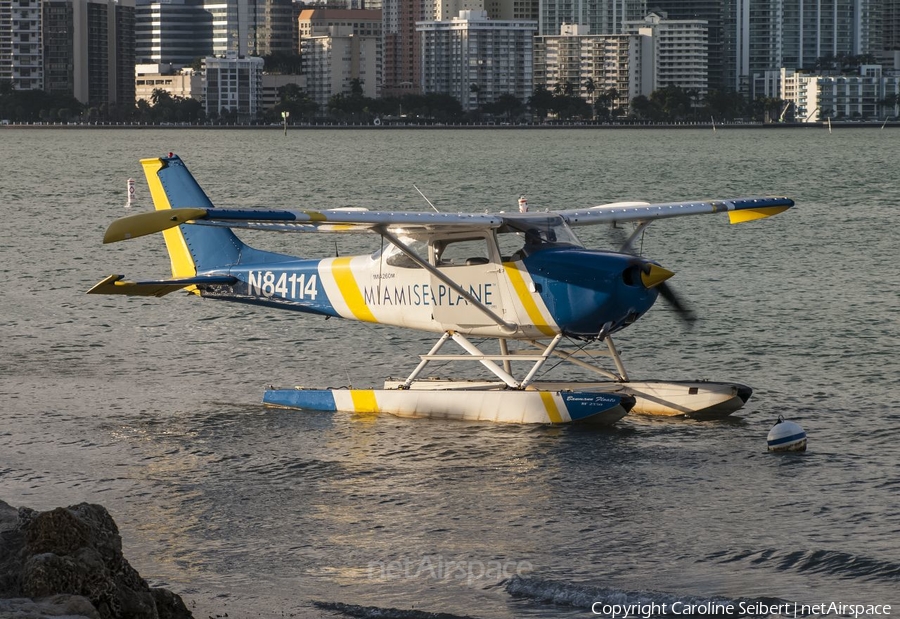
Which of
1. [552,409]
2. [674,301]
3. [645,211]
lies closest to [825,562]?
[674,301]

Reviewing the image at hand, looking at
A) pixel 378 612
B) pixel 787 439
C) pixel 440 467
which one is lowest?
pixel 378 612

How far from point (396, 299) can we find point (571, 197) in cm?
4689

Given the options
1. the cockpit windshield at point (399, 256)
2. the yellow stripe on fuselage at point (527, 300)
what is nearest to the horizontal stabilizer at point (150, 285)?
the cockpit windshield at point (399, 256)

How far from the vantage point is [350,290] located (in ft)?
54.0

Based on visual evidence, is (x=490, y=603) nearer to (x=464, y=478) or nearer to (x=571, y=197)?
(x=464, y=478)

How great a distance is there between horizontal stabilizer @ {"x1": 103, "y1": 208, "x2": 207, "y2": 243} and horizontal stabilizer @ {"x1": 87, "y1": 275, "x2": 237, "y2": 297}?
3.22m

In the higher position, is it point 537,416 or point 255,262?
point 255,262

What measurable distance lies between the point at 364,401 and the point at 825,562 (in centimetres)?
658

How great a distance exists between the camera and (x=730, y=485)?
1291 centimetres

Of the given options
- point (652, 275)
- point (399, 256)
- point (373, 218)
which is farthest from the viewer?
point (399, 256)

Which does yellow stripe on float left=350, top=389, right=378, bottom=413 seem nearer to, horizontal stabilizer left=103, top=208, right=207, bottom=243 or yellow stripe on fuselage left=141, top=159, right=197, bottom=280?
yellow stripe on fuselage left=141, top=159, right=197, bottom=280

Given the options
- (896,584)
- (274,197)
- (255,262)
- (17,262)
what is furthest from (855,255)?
(274,197)

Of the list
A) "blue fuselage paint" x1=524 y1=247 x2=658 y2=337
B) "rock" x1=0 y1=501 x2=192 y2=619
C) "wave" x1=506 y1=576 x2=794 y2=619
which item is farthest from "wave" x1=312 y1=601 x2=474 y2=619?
"blue fuselage paint" x1=524 y1=247 x2=658 y2=337

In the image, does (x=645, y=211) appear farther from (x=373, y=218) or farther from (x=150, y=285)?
(x=150, y=285)
